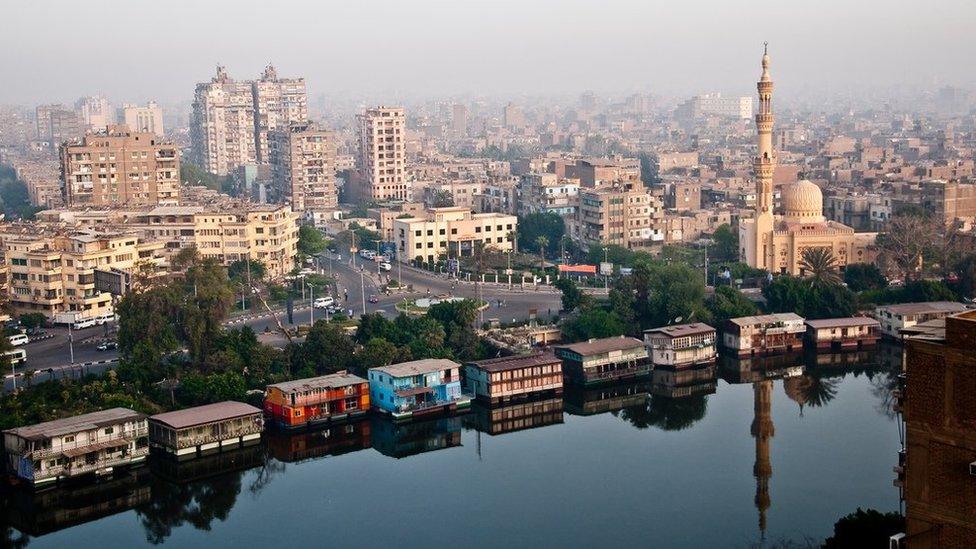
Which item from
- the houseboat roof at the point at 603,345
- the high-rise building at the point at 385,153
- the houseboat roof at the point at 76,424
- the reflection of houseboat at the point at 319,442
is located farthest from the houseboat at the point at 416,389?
the high-rise building at the point at 385,153

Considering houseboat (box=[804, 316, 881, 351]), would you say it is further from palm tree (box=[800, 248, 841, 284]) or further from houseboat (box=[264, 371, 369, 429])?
houseboat (box=[264, 371, 369, 429])

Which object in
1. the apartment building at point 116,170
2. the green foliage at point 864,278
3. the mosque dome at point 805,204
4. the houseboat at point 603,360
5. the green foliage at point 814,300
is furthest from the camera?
the apartment building at point 116,170

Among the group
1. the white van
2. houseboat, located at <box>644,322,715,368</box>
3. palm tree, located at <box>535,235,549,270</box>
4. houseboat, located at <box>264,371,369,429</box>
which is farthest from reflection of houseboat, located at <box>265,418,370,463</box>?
palm tree, located at <box>535,235,549,270</box>

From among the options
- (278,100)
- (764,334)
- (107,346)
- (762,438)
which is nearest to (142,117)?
(278,100)

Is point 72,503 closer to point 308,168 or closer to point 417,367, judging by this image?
point 417,367

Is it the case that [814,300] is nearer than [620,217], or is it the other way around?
[814,300]

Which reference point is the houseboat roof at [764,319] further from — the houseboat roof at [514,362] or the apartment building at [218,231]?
the apartment building at [218,231]
